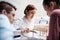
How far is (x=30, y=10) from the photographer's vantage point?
124 cm

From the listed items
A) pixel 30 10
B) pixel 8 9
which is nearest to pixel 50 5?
pixel 30 10

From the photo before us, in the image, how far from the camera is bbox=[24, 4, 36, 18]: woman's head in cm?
124

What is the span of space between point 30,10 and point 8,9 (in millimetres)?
192

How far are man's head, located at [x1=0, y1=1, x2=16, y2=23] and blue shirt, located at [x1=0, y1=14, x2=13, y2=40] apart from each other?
4 centimetres

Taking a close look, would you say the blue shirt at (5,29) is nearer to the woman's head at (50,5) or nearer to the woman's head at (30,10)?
the woman's head at (30,10)

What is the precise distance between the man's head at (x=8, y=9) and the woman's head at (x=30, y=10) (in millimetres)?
108

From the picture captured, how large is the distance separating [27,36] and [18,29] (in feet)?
0.32

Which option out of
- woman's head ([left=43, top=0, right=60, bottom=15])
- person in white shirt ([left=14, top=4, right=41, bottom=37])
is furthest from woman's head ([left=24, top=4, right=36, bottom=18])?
woman's head ([left=43, top=0, right=60, bottom=15])

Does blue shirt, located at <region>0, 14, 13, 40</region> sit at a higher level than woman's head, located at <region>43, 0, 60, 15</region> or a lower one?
lower

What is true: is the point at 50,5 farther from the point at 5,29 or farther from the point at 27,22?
the point at 5,29

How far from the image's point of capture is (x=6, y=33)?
3.88ft

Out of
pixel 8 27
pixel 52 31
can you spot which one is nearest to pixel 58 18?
pixel 52 31

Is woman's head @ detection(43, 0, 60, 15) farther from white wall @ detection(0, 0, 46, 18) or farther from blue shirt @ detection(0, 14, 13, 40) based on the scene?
blue shirt @ detection(0, 14, 13, 40)

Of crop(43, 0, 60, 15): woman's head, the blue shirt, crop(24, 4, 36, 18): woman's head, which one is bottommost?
the blue shirt
